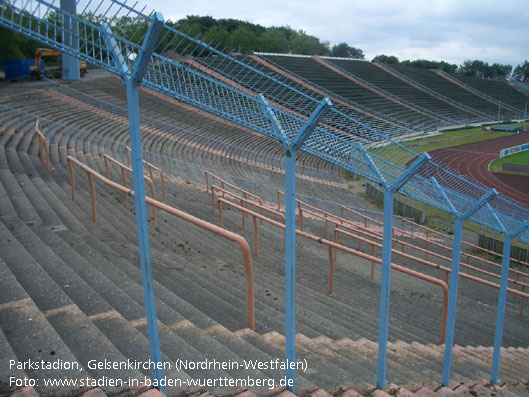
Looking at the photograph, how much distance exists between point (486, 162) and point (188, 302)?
3221 cm

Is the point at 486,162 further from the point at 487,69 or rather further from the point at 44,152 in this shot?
the point at 487,69

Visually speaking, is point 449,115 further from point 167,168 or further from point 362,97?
point 167,168

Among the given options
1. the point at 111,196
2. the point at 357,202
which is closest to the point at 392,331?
the point at 111,196

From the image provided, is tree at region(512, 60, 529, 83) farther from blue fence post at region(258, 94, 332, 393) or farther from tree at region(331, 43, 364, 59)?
blue fence post at region(258, 94, 332, 393)

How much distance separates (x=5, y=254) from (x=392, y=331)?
421 cm

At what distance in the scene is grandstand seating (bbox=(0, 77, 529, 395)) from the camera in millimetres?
2938

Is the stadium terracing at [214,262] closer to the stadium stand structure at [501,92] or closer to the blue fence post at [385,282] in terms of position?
the blue fence post at [385,282]

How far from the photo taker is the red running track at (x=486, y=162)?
23.7 metres

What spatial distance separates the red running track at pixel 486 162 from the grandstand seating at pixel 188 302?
43.4 ft

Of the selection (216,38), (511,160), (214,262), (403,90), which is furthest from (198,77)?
(403,90)

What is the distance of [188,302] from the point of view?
414cm

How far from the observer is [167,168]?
1272cm

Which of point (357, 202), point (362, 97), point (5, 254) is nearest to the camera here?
point (5, 254)

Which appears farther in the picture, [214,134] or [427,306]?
[214,134]
